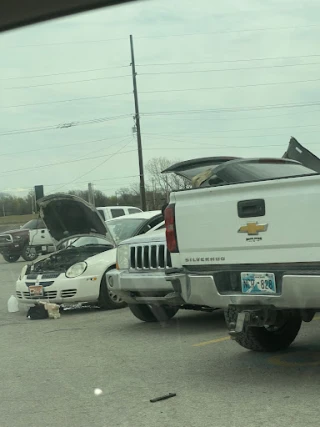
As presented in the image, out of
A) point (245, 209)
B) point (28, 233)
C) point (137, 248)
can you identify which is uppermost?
point (245, 209)

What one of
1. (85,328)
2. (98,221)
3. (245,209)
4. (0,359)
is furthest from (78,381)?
(98,221)

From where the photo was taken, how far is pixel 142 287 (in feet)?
26.9

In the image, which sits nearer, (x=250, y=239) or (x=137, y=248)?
(x=250, y=239)

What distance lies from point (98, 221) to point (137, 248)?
3.12 meters

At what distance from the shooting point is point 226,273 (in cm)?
578

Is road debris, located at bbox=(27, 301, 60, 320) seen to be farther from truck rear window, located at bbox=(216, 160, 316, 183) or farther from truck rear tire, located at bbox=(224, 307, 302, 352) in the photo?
truck rear window, located at bbox=(216, 160, 316, 183)

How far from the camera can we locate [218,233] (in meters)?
5.80

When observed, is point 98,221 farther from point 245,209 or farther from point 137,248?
point 245,209

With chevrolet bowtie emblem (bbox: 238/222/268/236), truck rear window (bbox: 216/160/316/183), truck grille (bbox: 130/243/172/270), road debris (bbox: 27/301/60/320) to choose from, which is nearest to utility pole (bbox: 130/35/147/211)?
truck grille (bbox: 130/243/172/270)

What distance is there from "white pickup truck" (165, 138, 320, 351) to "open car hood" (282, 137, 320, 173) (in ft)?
3.38

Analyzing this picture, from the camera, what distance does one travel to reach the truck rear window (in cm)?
657

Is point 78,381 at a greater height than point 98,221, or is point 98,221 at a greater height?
point 98,221

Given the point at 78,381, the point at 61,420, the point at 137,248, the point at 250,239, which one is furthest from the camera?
the point at 137,248

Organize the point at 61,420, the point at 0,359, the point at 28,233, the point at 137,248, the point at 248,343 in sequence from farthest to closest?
the point at 28,233 → the point at 137,248 → the point at 0,359 → the point at 248,343 → the point at 61,420
